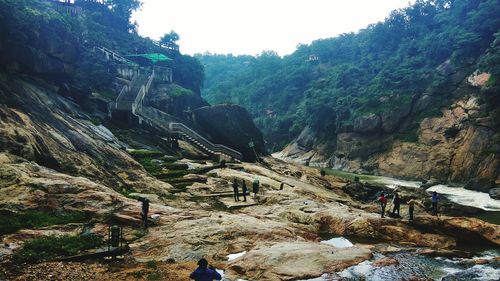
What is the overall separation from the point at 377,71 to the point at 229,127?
2290 inches

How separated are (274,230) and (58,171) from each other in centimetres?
1444

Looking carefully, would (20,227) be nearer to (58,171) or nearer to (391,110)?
(58,171)

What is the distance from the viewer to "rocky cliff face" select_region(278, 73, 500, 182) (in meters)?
50.8

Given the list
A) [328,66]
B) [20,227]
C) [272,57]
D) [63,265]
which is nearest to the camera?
[63,265]

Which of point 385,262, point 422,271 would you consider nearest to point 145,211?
point 385,262

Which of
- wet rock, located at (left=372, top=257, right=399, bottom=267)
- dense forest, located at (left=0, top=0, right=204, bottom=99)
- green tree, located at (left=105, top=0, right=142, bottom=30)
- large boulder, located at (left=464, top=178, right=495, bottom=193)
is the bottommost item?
large boulder, located at (left=464, top=178, right=495, bottom=193)

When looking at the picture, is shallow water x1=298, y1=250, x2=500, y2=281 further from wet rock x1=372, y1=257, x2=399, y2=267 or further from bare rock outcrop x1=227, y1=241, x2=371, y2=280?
bare rock outcrop x1=227, y1=241, x2=371, y2=280

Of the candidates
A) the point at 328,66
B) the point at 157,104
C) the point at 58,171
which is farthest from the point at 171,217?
the point at 328,66

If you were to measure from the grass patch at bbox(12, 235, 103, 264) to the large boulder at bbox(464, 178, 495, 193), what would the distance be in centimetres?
4398

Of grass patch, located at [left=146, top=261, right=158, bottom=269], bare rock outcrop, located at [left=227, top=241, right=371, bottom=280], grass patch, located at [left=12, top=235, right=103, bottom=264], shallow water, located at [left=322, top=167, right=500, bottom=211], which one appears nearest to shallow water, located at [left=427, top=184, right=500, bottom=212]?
shallow water, located at [left=322, top=167, right=500, bottom=211]

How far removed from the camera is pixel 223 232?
18.5 meters

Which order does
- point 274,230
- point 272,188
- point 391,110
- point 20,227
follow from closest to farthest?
point 20,227
point 274,230
point 272,188
point 391,110

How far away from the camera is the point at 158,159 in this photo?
34281 mm

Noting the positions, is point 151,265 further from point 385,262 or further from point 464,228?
point 464,228
